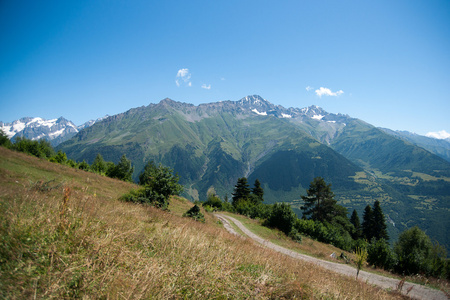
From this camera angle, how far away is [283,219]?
30.0 m

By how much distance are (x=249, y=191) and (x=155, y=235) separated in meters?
63.8

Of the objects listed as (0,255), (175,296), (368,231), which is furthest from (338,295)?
(368,231)

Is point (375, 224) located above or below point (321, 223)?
below

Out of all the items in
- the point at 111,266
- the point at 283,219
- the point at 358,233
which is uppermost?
the point at 111,266

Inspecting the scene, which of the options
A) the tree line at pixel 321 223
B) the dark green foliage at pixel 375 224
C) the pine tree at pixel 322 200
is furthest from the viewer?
the dark green foliage at pixel 375 224

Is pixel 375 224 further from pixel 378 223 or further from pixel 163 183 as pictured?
pixel 163 183

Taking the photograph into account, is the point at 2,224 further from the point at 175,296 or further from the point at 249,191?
the point at 249,191

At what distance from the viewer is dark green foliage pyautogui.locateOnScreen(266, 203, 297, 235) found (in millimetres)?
29528

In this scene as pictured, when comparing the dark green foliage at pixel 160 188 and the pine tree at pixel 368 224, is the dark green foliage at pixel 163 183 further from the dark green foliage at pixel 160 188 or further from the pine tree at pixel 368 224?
the pine tree at pixel 368 224

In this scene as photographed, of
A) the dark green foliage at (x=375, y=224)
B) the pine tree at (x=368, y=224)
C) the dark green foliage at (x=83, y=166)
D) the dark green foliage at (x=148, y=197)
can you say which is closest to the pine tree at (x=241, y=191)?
the dark green foliage at (x=83, y=166)

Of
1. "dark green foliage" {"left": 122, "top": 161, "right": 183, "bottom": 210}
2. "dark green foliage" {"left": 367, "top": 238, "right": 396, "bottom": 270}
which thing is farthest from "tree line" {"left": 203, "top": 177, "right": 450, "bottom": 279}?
"dark green foliage" {"left": 122, "top": 161, "right": 183, "bottom": 210}

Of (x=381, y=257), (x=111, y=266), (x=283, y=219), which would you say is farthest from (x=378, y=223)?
(x=111, y=266)

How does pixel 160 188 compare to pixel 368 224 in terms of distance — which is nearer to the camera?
pixel 160 188

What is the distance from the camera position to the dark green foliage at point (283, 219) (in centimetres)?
→ 2953
